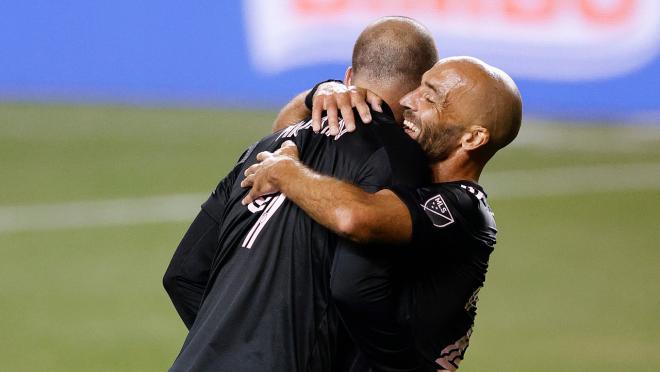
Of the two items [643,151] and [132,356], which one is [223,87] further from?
[132,356]

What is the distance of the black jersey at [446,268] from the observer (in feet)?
14.5

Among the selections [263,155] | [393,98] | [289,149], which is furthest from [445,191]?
[263,155]

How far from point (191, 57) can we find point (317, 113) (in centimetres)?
1030

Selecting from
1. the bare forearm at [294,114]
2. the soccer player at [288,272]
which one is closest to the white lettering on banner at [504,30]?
the bare forearm at [294,114]

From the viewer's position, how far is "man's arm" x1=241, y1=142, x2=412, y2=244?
421 centimetres

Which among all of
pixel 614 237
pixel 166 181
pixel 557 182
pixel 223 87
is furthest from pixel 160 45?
pixel 614 237

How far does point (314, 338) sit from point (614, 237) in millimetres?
6723

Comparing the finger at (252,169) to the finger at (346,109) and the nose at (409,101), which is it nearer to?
the finger at (346,109)

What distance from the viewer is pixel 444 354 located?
463 centimetres

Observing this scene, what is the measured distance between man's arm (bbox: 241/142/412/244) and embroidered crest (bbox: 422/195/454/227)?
0.37ft

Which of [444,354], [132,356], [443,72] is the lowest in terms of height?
[132,356]

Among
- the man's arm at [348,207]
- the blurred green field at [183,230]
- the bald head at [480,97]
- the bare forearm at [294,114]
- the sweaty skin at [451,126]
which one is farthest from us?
the blurred green field at [183,230]

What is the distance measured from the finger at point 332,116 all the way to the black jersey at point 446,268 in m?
0.38

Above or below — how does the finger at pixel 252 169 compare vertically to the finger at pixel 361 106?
below
